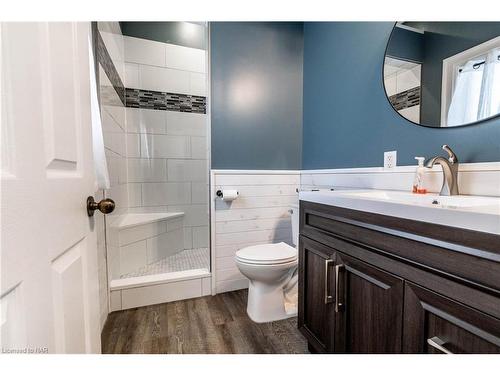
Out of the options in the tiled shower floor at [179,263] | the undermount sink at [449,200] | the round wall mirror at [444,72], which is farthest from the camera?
the tiled shower floor at [179,263]

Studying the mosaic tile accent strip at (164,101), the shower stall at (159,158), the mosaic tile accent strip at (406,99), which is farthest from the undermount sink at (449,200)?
the mosaic tile accent strip at (164,101)

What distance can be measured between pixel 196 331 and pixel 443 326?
1331 mm

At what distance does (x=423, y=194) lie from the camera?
1169 millimetres

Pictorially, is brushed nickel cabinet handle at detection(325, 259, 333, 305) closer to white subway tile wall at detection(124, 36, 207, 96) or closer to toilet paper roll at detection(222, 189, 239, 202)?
toilet paper roll at detection(222, 189, 239, 202)

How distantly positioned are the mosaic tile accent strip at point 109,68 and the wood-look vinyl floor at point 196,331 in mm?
1674

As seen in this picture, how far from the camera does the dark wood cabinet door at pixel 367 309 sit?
79 centimetres

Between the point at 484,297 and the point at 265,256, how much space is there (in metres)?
1.14

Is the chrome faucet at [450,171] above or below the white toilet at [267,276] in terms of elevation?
above

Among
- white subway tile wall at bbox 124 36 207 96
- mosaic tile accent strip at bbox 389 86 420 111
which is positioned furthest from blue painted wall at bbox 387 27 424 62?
white subway tile wall at bbox 124 36 207 96

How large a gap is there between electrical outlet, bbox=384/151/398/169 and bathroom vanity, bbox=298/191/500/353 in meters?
0.30

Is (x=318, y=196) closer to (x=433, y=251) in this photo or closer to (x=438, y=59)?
(x=433, y=251)

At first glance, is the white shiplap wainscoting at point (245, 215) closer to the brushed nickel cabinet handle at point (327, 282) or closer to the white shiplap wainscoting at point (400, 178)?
the white shiplap wainscoting at point (400, 178)

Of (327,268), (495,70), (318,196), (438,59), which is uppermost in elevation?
(438,59)
